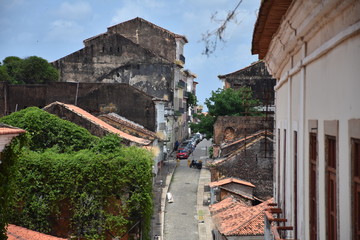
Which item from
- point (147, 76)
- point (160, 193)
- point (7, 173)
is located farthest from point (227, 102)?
point (7, 173)

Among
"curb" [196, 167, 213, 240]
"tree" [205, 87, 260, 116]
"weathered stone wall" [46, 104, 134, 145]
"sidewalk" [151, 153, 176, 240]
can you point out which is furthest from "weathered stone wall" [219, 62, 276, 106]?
"weathered stone wall" [46, 104, 134, 145]

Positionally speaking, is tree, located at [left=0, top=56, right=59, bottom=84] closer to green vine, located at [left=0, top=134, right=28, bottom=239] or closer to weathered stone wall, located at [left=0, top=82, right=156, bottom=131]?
weathered stone wall, located at [left=0, top=82, right=156, bottom=131]

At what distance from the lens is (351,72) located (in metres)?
3.32

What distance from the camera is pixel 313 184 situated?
5027mm

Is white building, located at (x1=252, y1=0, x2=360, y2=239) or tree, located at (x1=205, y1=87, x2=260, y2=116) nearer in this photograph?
white building, located at (x1=252, y1=0, x2=360, y2=239)

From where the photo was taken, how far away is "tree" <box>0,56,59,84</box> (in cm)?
3675

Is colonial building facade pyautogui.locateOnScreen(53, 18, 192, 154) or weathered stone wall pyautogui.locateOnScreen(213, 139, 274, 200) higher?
colonial building facade pyautogui.locateOnScreen(53, 18, 192, 154)

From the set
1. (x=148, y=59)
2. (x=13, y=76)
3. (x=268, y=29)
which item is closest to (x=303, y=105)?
(x=268, y=29)

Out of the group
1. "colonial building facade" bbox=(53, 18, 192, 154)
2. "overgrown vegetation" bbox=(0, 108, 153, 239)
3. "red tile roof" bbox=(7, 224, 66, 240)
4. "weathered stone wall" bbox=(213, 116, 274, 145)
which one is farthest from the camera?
"colonial building facade" bbox=(53, 18, 192, 154)

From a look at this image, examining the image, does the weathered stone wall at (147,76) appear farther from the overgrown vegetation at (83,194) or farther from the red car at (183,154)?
the overgrown vegetation at (83,194)

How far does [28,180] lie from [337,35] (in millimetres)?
13373

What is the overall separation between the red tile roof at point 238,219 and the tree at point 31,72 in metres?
22.7

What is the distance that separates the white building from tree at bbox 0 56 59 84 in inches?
1252

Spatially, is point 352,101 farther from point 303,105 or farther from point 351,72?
point 303,105
